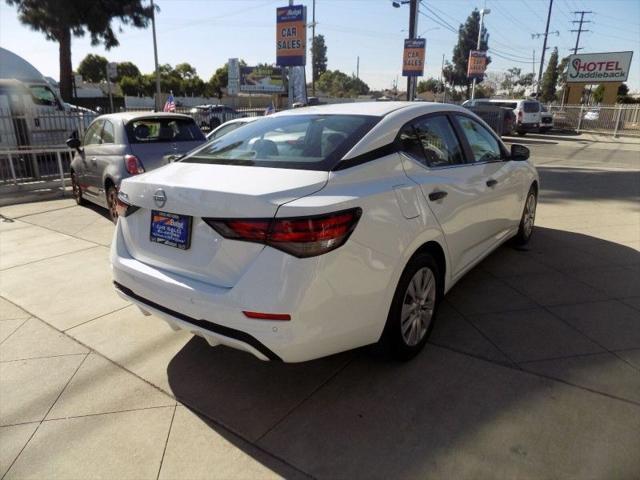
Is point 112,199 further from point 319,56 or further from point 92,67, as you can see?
point 319,56

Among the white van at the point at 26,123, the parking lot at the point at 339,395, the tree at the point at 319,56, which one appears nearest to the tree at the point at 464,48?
the tree at the point at 319,56

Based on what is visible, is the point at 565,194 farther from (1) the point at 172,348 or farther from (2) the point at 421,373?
(1) the point at 172,348

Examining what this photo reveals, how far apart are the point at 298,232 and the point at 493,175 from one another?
2446 mm

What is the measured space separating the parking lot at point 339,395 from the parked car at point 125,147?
2235 mm

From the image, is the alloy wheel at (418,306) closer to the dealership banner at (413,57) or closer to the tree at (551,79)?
the dealership banner at (413,57)

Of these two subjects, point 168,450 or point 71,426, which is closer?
point 168,450

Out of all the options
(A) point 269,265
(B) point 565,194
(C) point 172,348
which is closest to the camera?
(A) point 269,265

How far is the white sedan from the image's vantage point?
7.14 feet

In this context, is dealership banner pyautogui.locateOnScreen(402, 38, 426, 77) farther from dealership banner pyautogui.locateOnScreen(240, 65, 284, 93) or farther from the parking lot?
dealership banner pyautogui.locateOnScreen(240, 65, 284, 93)

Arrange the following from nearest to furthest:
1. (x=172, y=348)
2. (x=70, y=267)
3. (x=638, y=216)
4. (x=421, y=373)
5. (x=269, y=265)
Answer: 1. (x=269, y=265)
2. (x=421, y=373)
3. (x=172, y=348)
4. (x=70, y=267)
5. (x=638, y=216)

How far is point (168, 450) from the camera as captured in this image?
7.58ft

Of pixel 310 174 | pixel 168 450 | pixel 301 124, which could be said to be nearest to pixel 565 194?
pixel 301 124

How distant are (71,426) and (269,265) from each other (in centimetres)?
146

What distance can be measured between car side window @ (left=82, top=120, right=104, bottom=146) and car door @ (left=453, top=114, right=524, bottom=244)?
18.2 ft
